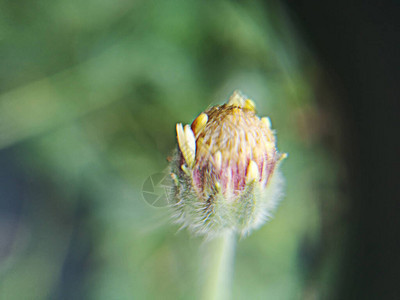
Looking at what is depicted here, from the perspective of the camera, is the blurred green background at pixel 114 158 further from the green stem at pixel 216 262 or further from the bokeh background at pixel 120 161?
the green stem at pixel 216 262

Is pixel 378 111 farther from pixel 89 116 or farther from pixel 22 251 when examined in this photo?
pixel 22 251

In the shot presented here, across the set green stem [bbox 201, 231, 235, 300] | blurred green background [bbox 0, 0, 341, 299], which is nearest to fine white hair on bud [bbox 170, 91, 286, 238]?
green stem [bbox 201, 231, 235, 300]

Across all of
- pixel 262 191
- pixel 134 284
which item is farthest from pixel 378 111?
pixel 134 284

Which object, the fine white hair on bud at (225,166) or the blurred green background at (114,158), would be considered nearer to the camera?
the fine white hair on bud at (225,166)

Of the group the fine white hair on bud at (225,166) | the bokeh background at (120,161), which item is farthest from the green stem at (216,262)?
the bokeh background at (120,161)

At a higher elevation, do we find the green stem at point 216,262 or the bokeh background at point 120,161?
the bokeh background at point 120,161

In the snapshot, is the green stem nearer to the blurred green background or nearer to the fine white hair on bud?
the fine white hair on bud
